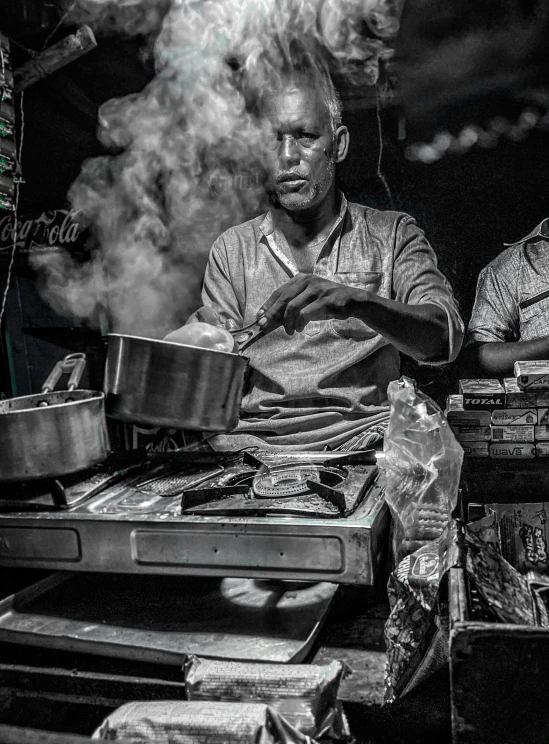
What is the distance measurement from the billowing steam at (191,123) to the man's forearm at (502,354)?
4.88 feet

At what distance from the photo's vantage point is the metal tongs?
1.58m

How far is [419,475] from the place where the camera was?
1253 mm

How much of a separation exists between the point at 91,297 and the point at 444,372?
307 centimetres

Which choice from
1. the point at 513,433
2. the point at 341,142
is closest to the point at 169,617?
the point at 513,433

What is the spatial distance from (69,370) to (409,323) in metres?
1.13

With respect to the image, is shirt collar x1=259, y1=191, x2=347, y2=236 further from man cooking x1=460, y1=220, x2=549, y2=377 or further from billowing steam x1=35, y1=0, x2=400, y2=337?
man cooking x1=460, y1=220, x2=549, y2=377

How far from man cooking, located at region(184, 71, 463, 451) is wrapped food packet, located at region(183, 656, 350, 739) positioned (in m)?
1.09

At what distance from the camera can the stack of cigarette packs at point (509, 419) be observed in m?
1.48

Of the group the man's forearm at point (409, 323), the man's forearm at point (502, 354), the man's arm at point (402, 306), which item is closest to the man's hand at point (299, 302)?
the man's arm at point (402, 306)

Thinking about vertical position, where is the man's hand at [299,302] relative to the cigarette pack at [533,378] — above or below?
above

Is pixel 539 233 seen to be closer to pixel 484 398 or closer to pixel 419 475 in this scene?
pixel 484 398

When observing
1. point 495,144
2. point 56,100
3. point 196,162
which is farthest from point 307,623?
point 56,100

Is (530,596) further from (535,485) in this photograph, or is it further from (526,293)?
(526,293)

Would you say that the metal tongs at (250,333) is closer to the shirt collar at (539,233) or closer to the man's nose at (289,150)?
the man's nose at (289,150)
